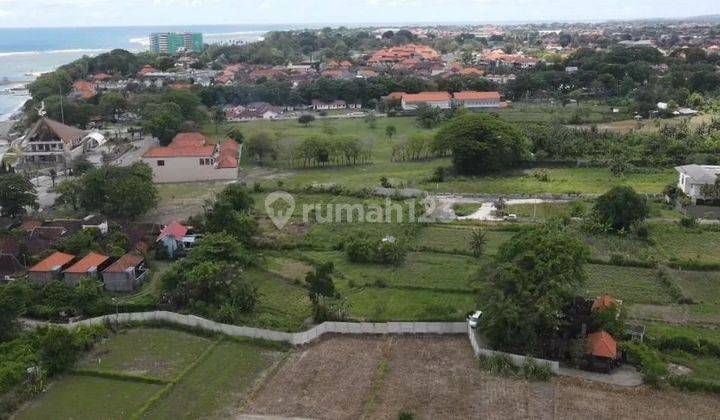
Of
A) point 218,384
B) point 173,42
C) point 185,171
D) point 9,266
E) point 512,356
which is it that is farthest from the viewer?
point 173,42

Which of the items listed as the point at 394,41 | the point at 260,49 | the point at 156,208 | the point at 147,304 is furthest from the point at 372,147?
the point at 394,41

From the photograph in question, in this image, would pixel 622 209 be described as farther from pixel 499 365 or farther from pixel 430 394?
pixel 430 394

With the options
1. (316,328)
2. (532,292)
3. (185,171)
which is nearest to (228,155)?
(185,171)

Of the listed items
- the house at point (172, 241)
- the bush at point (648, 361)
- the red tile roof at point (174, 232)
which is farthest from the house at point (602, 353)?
the red tile roof at point (174, 232)

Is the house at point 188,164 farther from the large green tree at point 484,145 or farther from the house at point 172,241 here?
the large green tree at point 484,145

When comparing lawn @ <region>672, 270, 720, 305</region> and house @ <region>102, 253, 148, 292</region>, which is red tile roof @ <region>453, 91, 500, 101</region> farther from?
house @ <region>102, 253, 148, 292</region>

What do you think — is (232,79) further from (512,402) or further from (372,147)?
(512,402)
